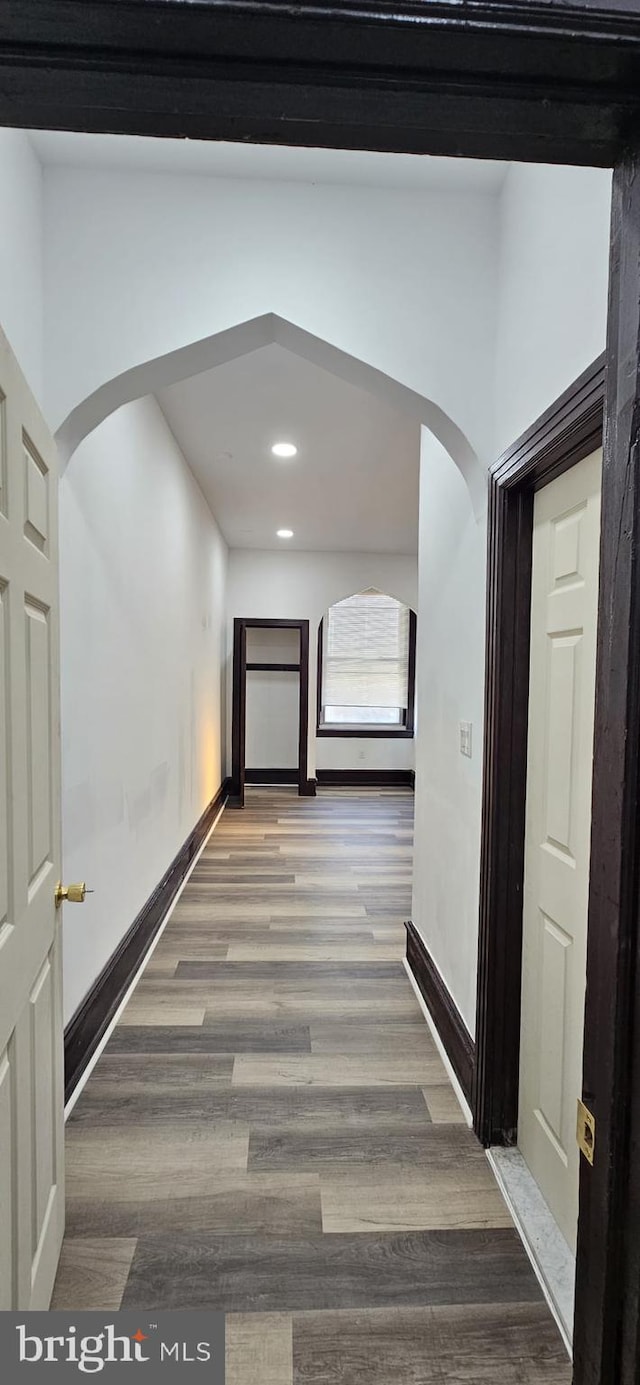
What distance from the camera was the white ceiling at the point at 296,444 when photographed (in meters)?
3.13

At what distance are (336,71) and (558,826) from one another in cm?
148

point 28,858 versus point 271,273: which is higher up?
point 271,273

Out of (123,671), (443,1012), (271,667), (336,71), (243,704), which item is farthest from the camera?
(271,667)

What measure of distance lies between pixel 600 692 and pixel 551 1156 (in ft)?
4.86

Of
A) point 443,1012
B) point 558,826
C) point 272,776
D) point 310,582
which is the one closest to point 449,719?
point 558,826

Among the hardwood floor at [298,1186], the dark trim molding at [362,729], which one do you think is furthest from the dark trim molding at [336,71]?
the dark trim molding at [362,729]

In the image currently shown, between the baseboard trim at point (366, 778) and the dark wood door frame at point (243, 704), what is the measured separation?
0.76 m

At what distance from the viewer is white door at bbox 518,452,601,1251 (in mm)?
1471

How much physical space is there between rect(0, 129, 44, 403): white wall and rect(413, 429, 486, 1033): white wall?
54.6 inches

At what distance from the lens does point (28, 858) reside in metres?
1.20

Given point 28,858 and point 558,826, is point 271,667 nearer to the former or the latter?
point 558,826

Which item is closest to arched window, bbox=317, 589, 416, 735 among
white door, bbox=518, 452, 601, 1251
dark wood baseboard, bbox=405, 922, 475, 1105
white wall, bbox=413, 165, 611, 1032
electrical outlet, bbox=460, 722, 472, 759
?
white wall, bbox=413, 165, 611, 1032

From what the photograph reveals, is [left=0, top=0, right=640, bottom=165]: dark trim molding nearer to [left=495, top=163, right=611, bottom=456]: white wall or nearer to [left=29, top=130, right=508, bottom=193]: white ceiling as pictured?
[left=495, top=163, right=611, bottom=456]: white wall

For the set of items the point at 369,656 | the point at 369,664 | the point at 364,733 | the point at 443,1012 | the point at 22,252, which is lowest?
the point at 443,1012
